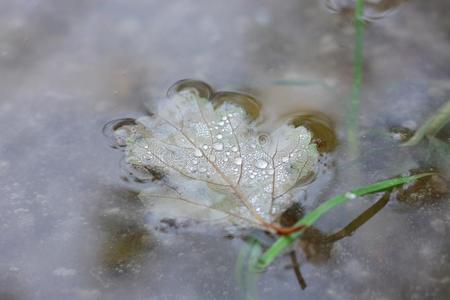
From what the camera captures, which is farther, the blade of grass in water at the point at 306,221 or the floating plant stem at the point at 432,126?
the floating plant stem at the point at 432,126

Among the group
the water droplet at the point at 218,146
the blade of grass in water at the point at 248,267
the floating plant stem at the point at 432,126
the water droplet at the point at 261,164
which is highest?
the water droplet at the point at 218,146

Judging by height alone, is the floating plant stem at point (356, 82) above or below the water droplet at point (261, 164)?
above

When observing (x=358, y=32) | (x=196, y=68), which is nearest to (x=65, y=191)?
(x=196, y=68)

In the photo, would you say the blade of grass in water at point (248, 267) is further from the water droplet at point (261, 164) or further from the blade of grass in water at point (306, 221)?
the water droplet at point (261, 164)

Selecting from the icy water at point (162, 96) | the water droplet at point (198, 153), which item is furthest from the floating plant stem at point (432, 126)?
the water droplet at point (198, 153)

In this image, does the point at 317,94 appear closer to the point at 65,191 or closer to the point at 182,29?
the point at 182,29

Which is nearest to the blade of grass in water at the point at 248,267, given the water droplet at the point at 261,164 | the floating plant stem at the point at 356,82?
the water droplet at the point at 261,164
